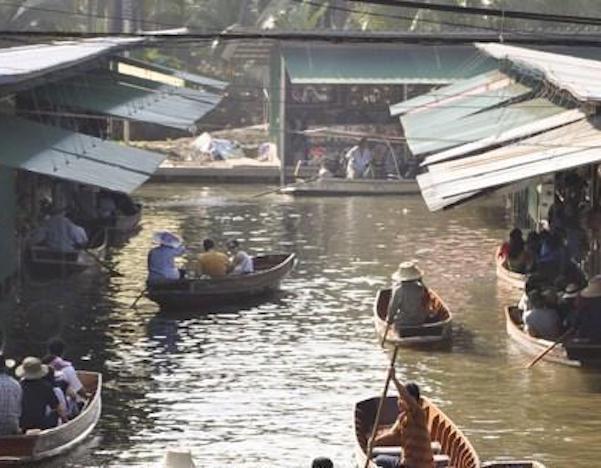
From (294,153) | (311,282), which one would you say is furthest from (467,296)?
(294,153)

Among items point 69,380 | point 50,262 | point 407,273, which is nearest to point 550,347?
point 407,273

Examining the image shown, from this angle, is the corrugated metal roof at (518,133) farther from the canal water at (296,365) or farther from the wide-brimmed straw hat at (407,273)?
the wide-brimmed straw hat at (407,273)

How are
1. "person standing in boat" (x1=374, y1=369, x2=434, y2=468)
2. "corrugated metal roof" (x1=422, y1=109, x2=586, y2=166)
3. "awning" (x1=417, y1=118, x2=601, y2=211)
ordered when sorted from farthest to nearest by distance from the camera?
1. "corrugated metal roof" (x1=422, y1=109, x2=586, y2=166)
2. "awning" (x1=417, y1=118, x2=601, y2=211)
3. "person standing in boat" (x1=374, y1=369, x2=434, y2=468)

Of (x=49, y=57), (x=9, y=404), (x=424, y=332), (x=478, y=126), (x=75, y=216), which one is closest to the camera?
(x=9, y=404)

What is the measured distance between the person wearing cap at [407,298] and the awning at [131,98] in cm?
947

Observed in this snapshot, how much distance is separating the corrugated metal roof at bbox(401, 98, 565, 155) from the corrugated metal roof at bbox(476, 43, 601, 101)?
691 mm

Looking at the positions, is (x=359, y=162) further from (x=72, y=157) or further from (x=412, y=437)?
(x=412, y=437)

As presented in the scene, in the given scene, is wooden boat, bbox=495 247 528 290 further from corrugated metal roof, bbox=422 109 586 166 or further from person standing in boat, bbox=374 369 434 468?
person standing in boat, bbox=374 369 434 468

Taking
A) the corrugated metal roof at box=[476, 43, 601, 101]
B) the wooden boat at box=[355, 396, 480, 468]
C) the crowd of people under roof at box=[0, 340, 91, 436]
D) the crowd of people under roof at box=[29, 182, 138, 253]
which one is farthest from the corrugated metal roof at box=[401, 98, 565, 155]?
the crowd of people under roof at box=[0, 340, 91, 436]

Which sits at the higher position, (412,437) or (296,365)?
(412,437)

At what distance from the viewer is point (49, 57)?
28797mm

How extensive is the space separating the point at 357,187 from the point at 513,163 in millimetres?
21626

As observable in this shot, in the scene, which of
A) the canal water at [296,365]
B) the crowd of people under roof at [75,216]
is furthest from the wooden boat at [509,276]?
the crowd of people under roof at [75,216]

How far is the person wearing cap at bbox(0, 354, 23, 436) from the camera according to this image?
15.1 m
